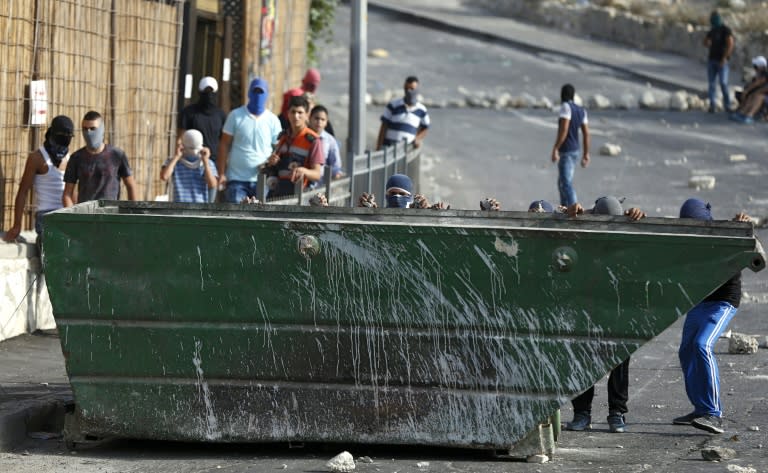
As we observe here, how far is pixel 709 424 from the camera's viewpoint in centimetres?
880

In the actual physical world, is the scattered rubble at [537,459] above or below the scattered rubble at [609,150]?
below

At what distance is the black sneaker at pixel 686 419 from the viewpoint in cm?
895

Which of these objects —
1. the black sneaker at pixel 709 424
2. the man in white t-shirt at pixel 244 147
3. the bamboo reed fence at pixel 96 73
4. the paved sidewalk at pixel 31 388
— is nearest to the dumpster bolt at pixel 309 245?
the paved sidewalk at pixel 31 388

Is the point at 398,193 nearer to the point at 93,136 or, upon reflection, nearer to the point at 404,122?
the point at 93,136

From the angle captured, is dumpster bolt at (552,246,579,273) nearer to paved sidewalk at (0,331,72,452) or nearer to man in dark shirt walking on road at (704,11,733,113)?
paved sidewalk at (0,331,72,452)

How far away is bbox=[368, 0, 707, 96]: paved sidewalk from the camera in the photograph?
33.5 m

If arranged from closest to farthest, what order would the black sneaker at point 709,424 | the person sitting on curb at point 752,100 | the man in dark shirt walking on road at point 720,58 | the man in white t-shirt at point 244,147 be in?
the black sneaker at point 709,424, the man in white t-shirt at point 244,147, the person sitting on curb at point 752,100, the man in dark shirt walking on road at point 720,58

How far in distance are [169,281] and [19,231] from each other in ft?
13.0

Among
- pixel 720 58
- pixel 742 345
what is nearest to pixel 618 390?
pixel 742 345

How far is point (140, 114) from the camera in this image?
1466cm

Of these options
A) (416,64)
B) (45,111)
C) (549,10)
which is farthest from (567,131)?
(549,10)

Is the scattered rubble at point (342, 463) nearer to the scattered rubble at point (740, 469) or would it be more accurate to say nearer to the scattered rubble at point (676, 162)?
the scattered rubble at point (740, 469)

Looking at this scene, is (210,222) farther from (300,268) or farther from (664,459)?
(664,459)

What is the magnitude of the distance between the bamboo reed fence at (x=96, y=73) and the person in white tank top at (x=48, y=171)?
1.77ft
